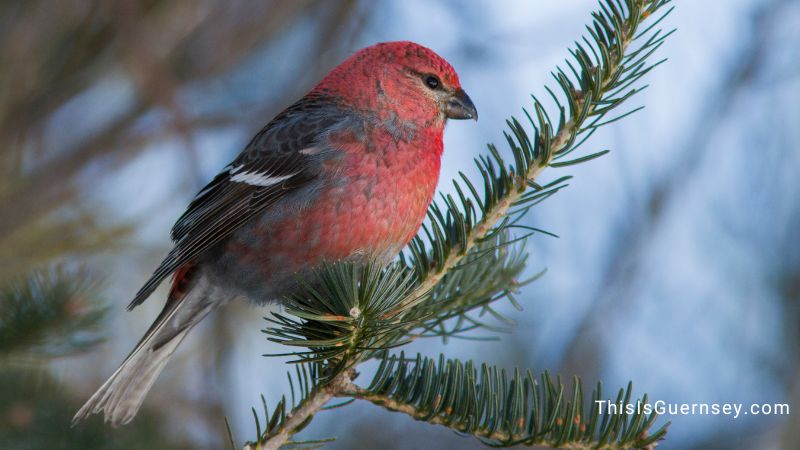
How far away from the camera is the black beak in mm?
3596

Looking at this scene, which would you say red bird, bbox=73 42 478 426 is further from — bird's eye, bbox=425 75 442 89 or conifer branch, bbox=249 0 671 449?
conifer branch, bbox=249 0 671 449

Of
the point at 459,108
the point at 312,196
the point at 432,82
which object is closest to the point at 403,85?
the point at 432,82

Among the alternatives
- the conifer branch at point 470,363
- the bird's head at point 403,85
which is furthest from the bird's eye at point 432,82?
the conifer branch at point 470,363

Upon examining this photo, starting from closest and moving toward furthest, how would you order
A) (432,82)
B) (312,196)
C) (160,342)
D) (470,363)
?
(470,363) → (312,196) → (160,342) → (432,82)

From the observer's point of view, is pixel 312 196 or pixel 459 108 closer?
pixel 312 196

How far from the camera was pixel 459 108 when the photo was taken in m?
3.62

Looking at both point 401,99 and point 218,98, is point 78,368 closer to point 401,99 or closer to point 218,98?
point 218,98

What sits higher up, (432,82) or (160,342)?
(432,82)

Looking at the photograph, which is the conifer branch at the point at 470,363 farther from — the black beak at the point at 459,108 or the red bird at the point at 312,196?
the black beak at the point at 459,108

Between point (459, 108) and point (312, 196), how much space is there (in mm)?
859

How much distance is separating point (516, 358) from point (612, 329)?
591 millimetres

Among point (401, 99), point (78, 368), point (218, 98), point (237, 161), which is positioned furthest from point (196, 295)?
point (218, 98)

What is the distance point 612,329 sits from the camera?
15.4ft

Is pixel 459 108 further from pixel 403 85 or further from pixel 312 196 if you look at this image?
pixel 312 196
